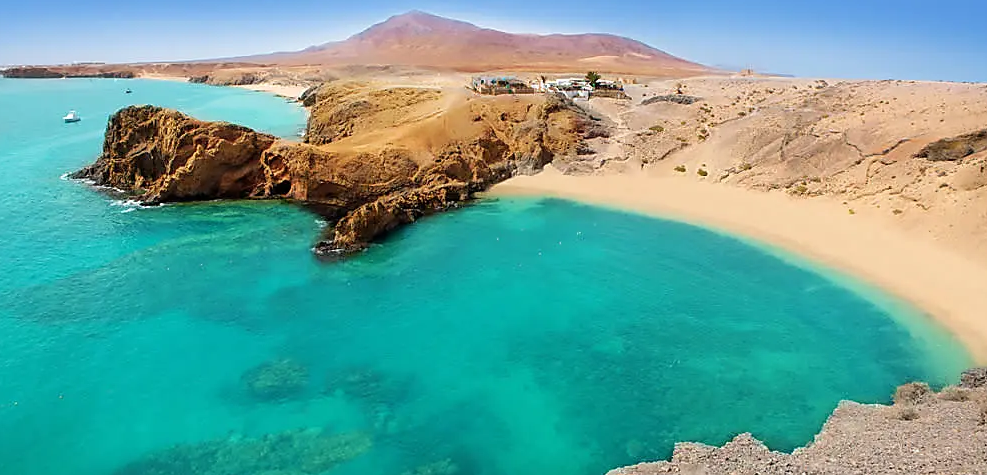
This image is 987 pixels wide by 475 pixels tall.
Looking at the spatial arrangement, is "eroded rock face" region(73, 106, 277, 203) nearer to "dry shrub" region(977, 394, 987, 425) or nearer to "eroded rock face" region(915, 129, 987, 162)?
"dry shrub" region(977, 394, 987, 425)

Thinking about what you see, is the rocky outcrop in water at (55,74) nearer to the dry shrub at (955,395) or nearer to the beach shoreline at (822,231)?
the beach shoreline at (822,231)

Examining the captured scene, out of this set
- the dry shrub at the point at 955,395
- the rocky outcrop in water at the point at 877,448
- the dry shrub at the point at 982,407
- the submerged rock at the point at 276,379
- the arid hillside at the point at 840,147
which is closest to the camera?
the rocky outcrop in water at the point at 877,448

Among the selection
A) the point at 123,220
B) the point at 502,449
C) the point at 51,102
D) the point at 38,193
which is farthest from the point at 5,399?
the point at 51,102

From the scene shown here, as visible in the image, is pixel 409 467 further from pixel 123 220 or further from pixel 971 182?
pixel 971 182

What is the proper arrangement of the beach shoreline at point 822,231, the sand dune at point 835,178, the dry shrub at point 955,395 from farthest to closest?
the sand dune at point 835,178, the beach shoreline at point 822,231, the dry shrub at point 955,395

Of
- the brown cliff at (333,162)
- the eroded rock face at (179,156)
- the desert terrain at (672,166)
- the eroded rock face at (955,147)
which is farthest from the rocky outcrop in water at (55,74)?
the eroded rock face at (955,147)

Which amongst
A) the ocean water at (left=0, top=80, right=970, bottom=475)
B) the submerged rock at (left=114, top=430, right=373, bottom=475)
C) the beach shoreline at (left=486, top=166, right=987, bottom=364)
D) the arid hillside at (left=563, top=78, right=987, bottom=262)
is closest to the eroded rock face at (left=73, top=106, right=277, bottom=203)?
the ocean water at (left=0, top=80, right=970, bottom=475)
